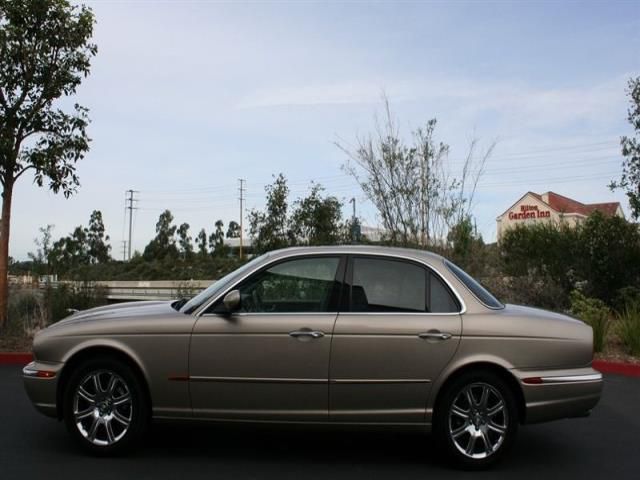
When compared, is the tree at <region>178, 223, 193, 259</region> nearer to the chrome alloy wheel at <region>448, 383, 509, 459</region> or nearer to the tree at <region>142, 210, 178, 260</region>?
the tree at <region>142, 210, 178, 260</region>

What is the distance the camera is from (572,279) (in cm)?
1614

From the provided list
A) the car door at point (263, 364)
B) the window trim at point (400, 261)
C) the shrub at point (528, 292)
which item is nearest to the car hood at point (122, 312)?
the car door at point (263, 364)

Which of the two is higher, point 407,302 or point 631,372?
point 407,302

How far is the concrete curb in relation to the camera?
31.0ft

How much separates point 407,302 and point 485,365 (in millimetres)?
749

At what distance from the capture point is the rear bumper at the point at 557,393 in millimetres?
5086

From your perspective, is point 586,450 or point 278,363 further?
point 586,450

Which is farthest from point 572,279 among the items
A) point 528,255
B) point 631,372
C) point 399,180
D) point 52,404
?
point 52,404

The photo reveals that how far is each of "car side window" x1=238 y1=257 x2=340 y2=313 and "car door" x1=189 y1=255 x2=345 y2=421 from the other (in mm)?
45

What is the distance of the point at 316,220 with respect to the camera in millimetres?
18969

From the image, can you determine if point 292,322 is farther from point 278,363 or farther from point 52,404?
point 52,404

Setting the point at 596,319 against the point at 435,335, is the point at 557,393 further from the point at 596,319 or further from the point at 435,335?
the point at 596,319

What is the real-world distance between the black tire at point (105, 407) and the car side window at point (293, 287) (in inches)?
41.4

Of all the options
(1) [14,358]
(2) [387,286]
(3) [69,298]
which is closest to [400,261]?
(2) [387,286]
